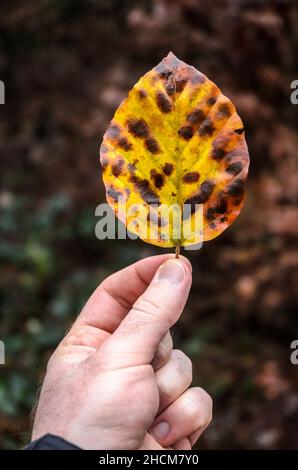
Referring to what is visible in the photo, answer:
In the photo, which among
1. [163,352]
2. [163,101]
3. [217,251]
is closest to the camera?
[163,101]

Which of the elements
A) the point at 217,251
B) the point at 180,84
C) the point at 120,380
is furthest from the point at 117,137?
the point at 217,251

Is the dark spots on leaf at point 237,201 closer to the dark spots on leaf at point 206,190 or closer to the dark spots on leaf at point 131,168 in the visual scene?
the dark spots on leaf at point 206,190

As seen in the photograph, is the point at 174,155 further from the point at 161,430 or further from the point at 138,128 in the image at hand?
the point at 161,430

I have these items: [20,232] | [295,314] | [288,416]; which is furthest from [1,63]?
[288,416]

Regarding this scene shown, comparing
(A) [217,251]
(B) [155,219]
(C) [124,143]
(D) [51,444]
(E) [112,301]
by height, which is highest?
(C) [124,143]

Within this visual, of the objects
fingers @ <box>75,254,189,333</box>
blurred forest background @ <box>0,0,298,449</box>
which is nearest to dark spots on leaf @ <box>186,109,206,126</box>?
fingers @ <box>75,254,189,333</box>

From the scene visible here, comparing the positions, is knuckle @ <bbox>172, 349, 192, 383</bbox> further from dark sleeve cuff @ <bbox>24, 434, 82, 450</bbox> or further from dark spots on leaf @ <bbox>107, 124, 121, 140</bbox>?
dark spots on leaf @ <bbox>107, 124, 121, 140</bbox>

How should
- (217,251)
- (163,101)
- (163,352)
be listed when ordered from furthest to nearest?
(217,251)
(163,352)
(163,101)
